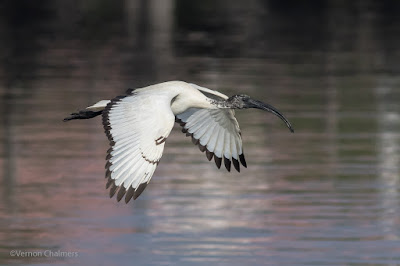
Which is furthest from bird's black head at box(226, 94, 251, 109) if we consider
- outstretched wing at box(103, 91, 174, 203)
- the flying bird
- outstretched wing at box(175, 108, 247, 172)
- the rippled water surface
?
the rippled water surface

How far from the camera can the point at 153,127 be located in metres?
9.86

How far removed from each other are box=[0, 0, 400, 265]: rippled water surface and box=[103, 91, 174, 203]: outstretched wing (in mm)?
2110

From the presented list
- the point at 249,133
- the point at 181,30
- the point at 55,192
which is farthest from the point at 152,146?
the point at 181,30

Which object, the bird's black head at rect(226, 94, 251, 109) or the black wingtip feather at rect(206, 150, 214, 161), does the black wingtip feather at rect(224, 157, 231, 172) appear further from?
the bird's black head at rect(226, 94, 251, 109)

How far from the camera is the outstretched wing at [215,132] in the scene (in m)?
11.2

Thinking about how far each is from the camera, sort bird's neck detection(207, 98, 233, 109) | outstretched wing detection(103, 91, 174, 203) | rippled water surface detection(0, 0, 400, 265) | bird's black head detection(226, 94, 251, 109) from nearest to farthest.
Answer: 1. outstretched wing detection(103, 91, 174, 203)
2. bird's neck detection(207, 98, 233, 109)
3. bird's black head detection(226, 94, 251, 109)
4. rippled water surface detection(0, 0, 400, 265)

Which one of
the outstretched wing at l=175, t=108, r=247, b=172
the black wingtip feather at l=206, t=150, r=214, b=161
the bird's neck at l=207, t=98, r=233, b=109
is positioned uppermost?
the bird's neck at l=207, t=98, r=233, b=109

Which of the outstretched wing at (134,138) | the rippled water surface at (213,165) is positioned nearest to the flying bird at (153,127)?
the outstretched wing at (134,138)

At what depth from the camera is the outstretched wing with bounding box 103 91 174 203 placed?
9.38 metres

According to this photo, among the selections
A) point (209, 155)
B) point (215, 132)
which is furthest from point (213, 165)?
point (209, 155)

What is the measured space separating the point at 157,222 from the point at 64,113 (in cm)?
872

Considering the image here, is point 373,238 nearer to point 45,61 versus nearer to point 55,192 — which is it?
point 55,192

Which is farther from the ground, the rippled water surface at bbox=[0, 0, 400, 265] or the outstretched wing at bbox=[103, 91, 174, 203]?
the outstretched wing at bbox=[103, 91, 174, 203]

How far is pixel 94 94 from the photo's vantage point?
81.5 feet
